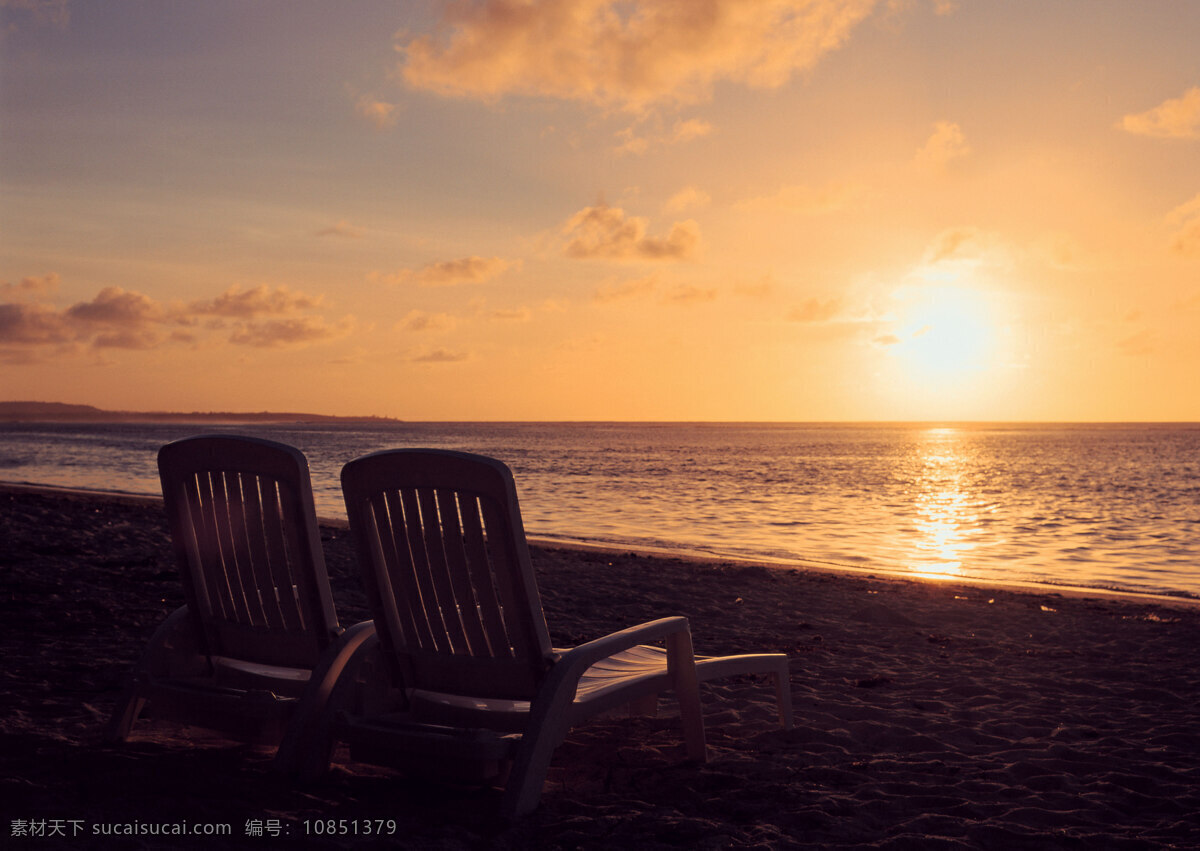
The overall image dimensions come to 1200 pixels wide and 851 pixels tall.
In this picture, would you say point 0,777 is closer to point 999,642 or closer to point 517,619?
point 517,619

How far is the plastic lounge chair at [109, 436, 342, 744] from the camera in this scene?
329 cm

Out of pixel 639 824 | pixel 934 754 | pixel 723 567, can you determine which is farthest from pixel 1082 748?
pixel 723 567

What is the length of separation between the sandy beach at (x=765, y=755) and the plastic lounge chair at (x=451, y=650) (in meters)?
0.23

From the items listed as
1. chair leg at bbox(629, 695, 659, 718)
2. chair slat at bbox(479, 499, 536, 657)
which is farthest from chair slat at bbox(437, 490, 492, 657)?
chair leg at bbox(629, 695, 659, 718)

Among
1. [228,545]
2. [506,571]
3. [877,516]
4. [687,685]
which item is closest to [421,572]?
[506,571]

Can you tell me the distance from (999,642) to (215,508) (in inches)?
232

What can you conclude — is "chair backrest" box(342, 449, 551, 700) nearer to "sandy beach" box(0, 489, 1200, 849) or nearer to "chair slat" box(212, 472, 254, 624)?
"sandy beach" box(0, 489, 1200, 849)

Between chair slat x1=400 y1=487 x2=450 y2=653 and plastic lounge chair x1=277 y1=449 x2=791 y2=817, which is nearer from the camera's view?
plastic lounge chair x1=277 y1=449 x2=791 y2=817

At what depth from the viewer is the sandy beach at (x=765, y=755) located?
9.80 ft

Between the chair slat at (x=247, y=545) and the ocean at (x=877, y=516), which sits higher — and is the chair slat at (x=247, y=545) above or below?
above

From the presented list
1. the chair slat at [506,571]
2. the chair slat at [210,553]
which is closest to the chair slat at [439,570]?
the chair slat at [506,571]

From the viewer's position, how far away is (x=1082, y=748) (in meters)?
4.11

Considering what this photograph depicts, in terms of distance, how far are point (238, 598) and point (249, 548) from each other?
25cm

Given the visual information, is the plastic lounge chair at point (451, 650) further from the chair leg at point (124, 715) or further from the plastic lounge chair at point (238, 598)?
the chair leg at point (124, 715)
